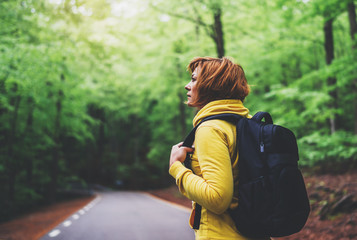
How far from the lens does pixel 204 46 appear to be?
1311 cm

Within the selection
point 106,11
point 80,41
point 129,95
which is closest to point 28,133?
point 80,41

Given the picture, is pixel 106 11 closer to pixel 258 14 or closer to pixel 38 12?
pixel 38 12

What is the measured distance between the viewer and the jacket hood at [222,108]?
1419 mm

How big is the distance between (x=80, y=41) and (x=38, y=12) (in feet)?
11.0

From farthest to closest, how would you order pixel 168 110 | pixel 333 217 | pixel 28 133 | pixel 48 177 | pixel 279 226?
pixel 168 110, pixel 48 177, pixel 28 133, pixel 333 217, pixel 279 226

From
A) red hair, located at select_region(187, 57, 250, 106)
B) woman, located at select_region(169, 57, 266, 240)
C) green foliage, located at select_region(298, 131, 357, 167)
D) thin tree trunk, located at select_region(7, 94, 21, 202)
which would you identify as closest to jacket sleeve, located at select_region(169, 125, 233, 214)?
woman, located at select_region(169, 57, 266, 240)

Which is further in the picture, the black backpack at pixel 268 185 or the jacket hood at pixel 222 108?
the jacket hood at pixel 222 108

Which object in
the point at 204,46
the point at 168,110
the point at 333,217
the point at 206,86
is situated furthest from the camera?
the point at 168,110

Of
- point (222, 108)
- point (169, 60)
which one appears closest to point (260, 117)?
point (222, 108)

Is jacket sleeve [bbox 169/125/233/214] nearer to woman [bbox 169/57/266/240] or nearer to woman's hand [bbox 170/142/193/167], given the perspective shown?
woman [bbox 169/57/266/240]

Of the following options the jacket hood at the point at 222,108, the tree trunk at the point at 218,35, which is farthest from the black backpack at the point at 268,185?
the tree trunk at the point at 218,35

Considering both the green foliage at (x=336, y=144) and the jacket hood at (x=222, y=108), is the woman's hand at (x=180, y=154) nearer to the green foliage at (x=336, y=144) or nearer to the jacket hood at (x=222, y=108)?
the jacket hood at (x=222, y=108)

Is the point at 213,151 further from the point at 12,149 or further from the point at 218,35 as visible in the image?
the point at 12,149

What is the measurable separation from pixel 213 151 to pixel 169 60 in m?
14.9
